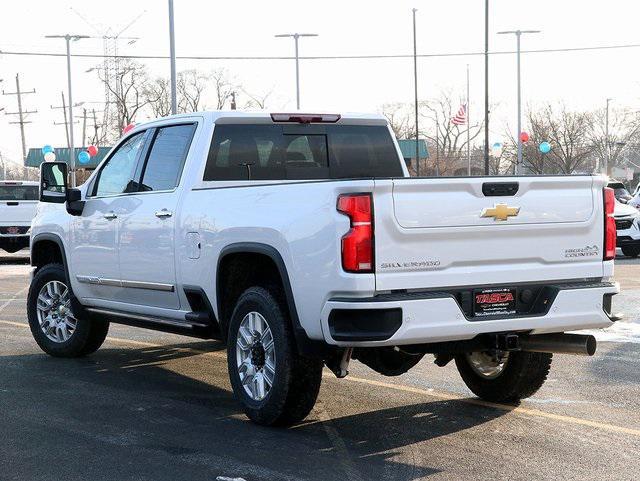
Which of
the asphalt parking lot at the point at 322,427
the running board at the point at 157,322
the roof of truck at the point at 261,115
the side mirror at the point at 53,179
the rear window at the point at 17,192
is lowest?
the asphalt parking lot at the point at 322,427

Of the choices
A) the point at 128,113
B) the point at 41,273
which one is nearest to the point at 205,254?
the point at 41,273

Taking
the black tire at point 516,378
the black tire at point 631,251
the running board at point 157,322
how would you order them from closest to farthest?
1. the black tire at point 516,378
2. the running board at point 157,322
3. the black tire at point 631,251

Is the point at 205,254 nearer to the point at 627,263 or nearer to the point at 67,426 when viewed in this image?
the point at 67,426

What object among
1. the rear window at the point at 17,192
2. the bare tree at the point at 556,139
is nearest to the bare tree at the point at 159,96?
the bare tree at the point at 556,139

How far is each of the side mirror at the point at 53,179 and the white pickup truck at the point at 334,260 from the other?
1071 mm

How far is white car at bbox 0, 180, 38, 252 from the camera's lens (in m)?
24.3

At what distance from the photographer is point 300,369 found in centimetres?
618

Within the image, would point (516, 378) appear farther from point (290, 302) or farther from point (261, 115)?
point (261, 115)

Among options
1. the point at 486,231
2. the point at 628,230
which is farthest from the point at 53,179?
the point at 628,230

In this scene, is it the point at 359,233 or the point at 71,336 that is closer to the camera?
the point at 359,233

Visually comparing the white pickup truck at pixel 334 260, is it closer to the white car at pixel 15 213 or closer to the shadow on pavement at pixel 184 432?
the shadow on pavement at pixel 184 432

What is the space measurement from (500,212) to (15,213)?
65.9 feet

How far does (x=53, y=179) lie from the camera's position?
9125mm

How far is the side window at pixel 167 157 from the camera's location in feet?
25.4
